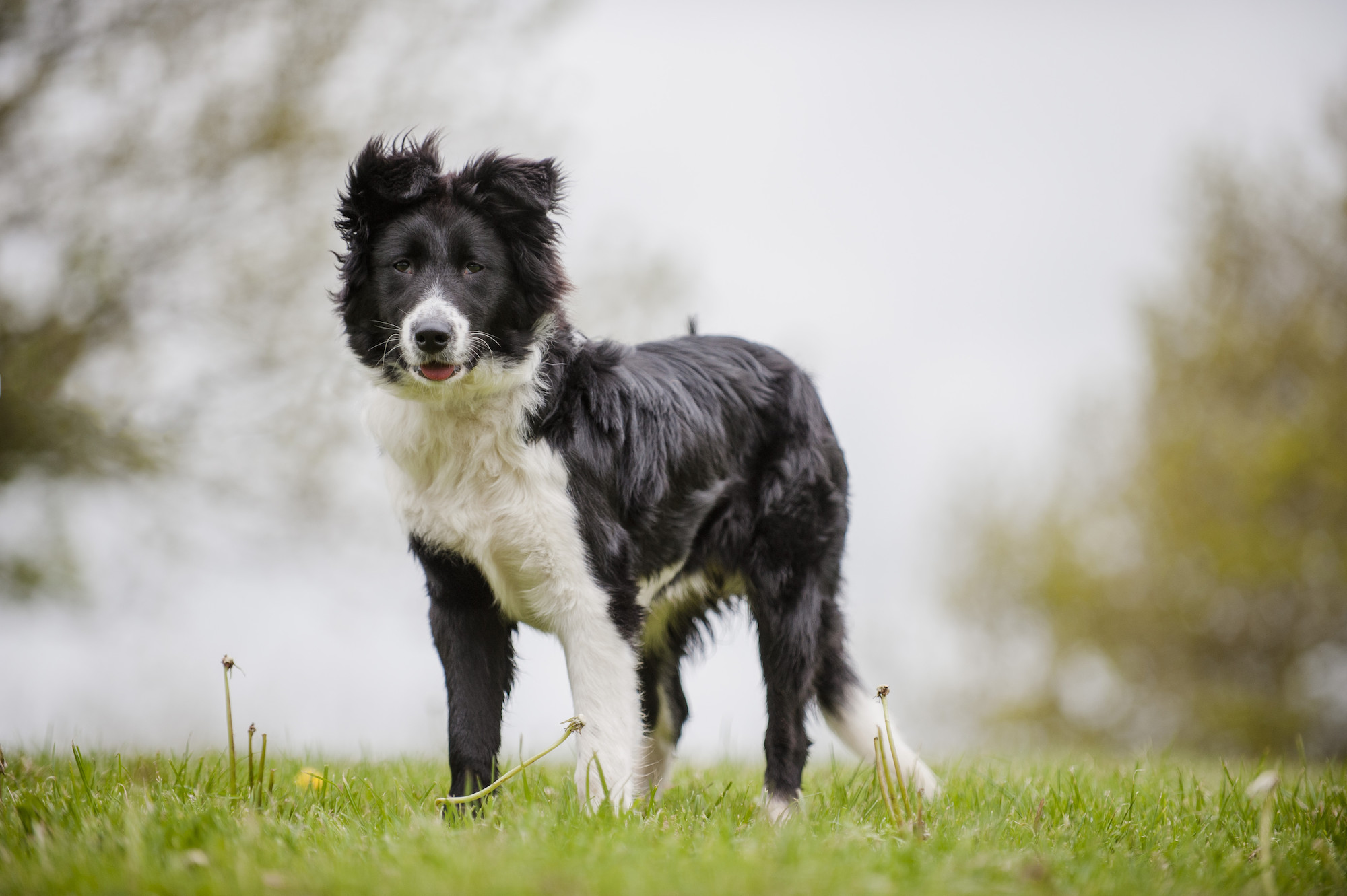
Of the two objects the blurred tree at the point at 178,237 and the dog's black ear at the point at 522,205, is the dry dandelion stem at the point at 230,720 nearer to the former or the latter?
the dog's black ear at the point at 522,205

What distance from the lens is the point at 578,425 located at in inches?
138

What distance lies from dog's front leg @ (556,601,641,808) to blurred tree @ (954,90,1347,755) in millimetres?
12285

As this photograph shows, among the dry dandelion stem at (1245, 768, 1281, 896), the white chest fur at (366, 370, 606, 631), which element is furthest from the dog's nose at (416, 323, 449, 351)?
the dry dandelion stem at (1245, 768, 1281, 896)

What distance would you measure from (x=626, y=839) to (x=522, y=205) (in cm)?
210

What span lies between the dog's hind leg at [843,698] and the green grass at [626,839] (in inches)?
7.1

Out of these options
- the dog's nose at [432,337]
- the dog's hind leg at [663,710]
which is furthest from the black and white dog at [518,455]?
the dog's hind leg at [663,710]

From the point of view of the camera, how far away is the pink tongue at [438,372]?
10.9ft

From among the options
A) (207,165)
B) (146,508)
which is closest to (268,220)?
(207,165)

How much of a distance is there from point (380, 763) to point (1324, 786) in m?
4.00

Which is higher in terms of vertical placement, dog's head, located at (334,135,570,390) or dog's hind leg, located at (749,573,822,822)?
dog's head, located at (334,135,570,390)

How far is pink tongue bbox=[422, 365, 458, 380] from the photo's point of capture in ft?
10.9

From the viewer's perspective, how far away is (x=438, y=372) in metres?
3.32

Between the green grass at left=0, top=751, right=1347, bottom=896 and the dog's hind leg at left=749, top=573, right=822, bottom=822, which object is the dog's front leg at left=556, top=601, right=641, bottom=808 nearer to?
the green grass at left=0, top=751, right=1347, bottom=896

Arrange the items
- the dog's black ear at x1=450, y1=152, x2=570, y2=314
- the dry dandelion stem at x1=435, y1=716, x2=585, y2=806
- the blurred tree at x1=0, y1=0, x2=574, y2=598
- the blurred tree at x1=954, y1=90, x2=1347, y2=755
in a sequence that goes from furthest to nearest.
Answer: the blurred tree at x1=954, y1=90, x2=1347, y2=755 < the blurred tree at x1=0, y1=0, x2=574, y2=598 < the dog's black ear at x1=450, y1=152, x2=570, y2=314 < the dry dandelion stem at x1=435, y1=716, x2=585, y2=806
